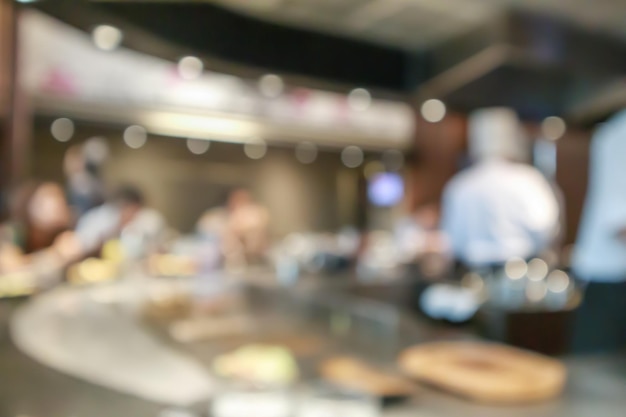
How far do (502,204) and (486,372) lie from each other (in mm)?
1966

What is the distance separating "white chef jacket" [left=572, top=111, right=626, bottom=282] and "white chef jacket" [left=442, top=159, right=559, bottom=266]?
118cm

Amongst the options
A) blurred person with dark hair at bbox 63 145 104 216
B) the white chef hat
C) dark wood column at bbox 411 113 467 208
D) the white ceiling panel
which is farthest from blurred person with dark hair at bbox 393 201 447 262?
blurred person with dark hair at bbox 63 145 104 216

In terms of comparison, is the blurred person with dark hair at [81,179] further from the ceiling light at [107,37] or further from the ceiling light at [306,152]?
the ceiling light at [107,37]

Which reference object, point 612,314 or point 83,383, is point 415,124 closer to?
point 612,314

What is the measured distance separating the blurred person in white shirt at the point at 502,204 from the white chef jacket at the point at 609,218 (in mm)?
1144

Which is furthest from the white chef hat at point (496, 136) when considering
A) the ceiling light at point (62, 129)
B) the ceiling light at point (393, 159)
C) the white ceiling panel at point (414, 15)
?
the ceiling light at point (393, 159)

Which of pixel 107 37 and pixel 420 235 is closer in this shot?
pixel 107 37

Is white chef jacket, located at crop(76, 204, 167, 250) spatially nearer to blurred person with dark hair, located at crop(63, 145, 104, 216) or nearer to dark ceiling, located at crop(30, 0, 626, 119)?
blurred person with dark hair, located at crop(63, 145, 104, 216)

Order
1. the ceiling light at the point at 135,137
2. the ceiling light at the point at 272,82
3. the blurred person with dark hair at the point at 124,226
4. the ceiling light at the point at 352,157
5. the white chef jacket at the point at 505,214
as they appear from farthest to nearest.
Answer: the ceiling light at the point at 352,157 → the ceiling light at the point at 135,137 → the blurred person with dark hair at the point at 124,226 → the white chef jacket at the point at 505,214 → the ceiling light at the point at 272,82

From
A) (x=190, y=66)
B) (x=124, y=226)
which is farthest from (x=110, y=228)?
(x=190, y=66)

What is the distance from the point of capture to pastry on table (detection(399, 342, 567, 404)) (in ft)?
3.84

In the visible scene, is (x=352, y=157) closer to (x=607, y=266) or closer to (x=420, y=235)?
(x=420, y=235)

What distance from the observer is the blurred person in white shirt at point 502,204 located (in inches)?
120

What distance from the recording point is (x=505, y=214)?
3.12 m
